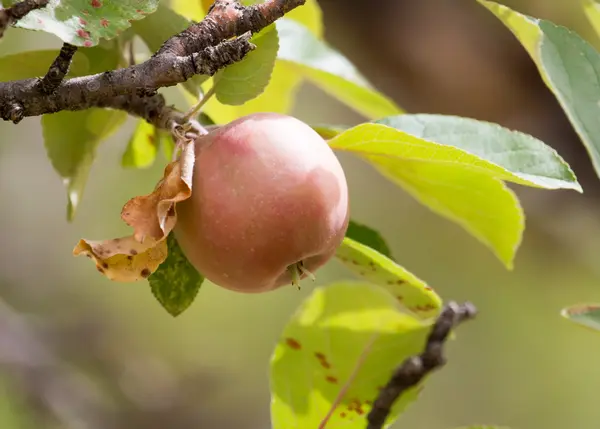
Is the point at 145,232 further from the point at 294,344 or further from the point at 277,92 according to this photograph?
the point at 277,92

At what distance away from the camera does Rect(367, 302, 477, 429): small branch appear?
1.85ft

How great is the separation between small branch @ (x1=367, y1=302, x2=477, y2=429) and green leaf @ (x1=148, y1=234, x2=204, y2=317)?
0.17 metres

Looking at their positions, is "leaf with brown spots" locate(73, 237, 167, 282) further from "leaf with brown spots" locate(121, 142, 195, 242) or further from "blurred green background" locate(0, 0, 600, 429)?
"blurred green background" locate(0, 0, 600, 429)

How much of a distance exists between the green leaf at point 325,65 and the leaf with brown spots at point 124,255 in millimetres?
318

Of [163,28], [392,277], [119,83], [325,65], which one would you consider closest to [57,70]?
[119,83]

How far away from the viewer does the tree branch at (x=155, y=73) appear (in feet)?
1.31

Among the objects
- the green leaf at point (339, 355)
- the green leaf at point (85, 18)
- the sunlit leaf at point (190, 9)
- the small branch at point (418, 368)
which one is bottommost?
the green leaf at point (339, 355)

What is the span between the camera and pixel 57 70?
40cm

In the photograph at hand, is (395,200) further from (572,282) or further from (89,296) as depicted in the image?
(89,296)

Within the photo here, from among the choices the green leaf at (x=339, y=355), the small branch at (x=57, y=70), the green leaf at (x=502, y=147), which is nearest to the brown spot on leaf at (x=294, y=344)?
the green leaf at (x=339, y=355)

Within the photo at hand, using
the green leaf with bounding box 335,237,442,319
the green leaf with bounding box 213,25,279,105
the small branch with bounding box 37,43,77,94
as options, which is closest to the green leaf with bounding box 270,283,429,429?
the green leaf with bounding box 335,237,442,319

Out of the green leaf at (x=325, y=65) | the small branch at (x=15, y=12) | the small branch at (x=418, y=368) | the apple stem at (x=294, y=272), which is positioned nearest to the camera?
the small branch at (x=15, y=12)

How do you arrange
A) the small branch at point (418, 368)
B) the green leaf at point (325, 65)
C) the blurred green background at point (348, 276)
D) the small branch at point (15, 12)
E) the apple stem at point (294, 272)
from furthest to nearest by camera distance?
the blurred green background at point (348, 276) < the green leaf at point (325, 65) < the small branch at point (418, 368) < the apple stem at point (294, 272) < the small branch at point (15, 12)

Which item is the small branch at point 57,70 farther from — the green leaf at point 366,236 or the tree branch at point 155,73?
the green leaf at point 366,236
